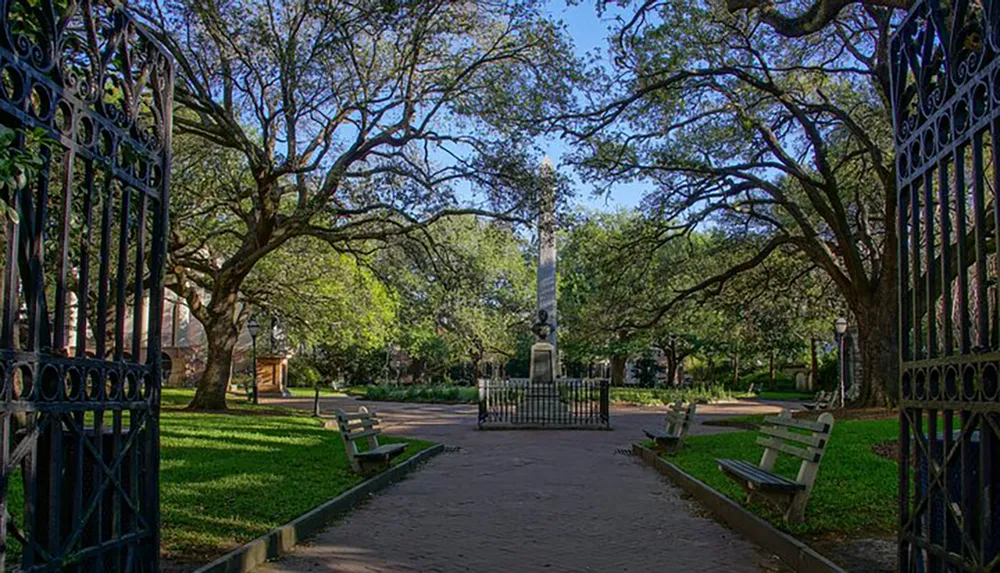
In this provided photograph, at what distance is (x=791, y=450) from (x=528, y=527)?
2.68 m

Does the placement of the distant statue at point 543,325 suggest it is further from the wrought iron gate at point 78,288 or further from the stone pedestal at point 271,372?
the wrought iron gate at point 78,288

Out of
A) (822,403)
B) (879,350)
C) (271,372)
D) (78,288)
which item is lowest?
(822,403)

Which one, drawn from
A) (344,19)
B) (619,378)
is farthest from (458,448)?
(619,378)

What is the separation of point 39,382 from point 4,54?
4.69ft

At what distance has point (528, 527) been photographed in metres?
8.54

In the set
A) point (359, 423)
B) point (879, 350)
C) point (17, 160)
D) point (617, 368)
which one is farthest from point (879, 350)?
point (617, 368)

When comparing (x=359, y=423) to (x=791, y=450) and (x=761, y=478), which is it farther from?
(x=791, y=450)

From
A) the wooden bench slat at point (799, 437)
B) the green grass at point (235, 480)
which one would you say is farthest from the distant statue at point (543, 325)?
the wooden bench slat at point (799, 437)

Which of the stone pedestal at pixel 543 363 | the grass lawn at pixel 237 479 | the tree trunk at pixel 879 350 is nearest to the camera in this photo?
the grass lawn at pixel 237 479

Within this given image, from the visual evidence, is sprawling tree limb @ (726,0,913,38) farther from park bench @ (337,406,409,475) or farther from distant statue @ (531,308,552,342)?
distant statue @ (531,308,552,342)

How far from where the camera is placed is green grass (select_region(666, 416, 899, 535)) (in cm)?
757

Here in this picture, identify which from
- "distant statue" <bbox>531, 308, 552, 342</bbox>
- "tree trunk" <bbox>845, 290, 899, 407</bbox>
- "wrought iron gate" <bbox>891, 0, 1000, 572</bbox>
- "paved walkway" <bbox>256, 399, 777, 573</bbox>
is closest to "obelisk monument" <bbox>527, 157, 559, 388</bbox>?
"distant statue" <bbox>531, 308, 552, 342</bbox>

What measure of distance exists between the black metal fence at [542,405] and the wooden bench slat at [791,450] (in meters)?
13.5

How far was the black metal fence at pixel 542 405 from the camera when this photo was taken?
2291 centimetres
